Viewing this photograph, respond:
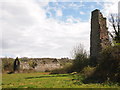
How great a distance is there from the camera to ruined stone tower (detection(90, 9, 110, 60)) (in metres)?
24.8

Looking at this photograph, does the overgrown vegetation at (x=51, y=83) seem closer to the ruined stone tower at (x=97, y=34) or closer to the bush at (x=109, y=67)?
the bush at (x=109, y=67)

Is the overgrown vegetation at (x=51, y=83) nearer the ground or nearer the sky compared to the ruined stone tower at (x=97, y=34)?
nearer the ground

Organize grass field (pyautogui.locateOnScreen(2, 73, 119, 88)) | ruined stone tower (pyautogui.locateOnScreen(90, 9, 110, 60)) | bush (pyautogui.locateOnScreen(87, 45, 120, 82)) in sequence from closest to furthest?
grass field (pyautogui.locateOnScreen(2, 73, 119, 88)) < bush (pyautogui.locateOnScreen(87, 45, 120, 82)) < ruined stone tower (pyautogui.locateOnScreen(90, 9, 110, 60))

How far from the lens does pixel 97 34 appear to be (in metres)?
25.5

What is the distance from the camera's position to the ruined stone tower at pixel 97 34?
81.2 feet

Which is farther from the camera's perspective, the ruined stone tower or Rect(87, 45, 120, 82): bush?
the ruined stone tower

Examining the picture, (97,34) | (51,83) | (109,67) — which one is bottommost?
(51,83)

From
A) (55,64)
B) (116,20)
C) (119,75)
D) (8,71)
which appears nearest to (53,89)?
(119,75)

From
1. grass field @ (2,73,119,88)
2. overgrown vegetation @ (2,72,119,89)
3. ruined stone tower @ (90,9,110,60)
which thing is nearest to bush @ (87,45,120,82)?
overgrown vegetation @ (2,72,119,89)

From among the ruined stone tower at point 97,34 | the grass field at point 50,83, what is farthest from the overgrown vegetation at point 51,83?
the ruined stone tower at point 97,34

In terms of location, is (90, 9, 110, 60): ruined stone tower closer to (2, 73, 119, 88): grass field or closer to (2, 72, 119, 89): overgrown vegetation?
(2, 72, 119, 89): overgrown vegetation

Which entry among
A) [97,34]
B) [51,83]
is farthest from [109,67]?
[97,34]

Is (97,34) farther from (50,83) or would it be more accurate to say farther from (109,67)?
(50,83)

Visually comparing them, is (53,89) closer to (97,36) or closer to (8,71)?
(97,36)
